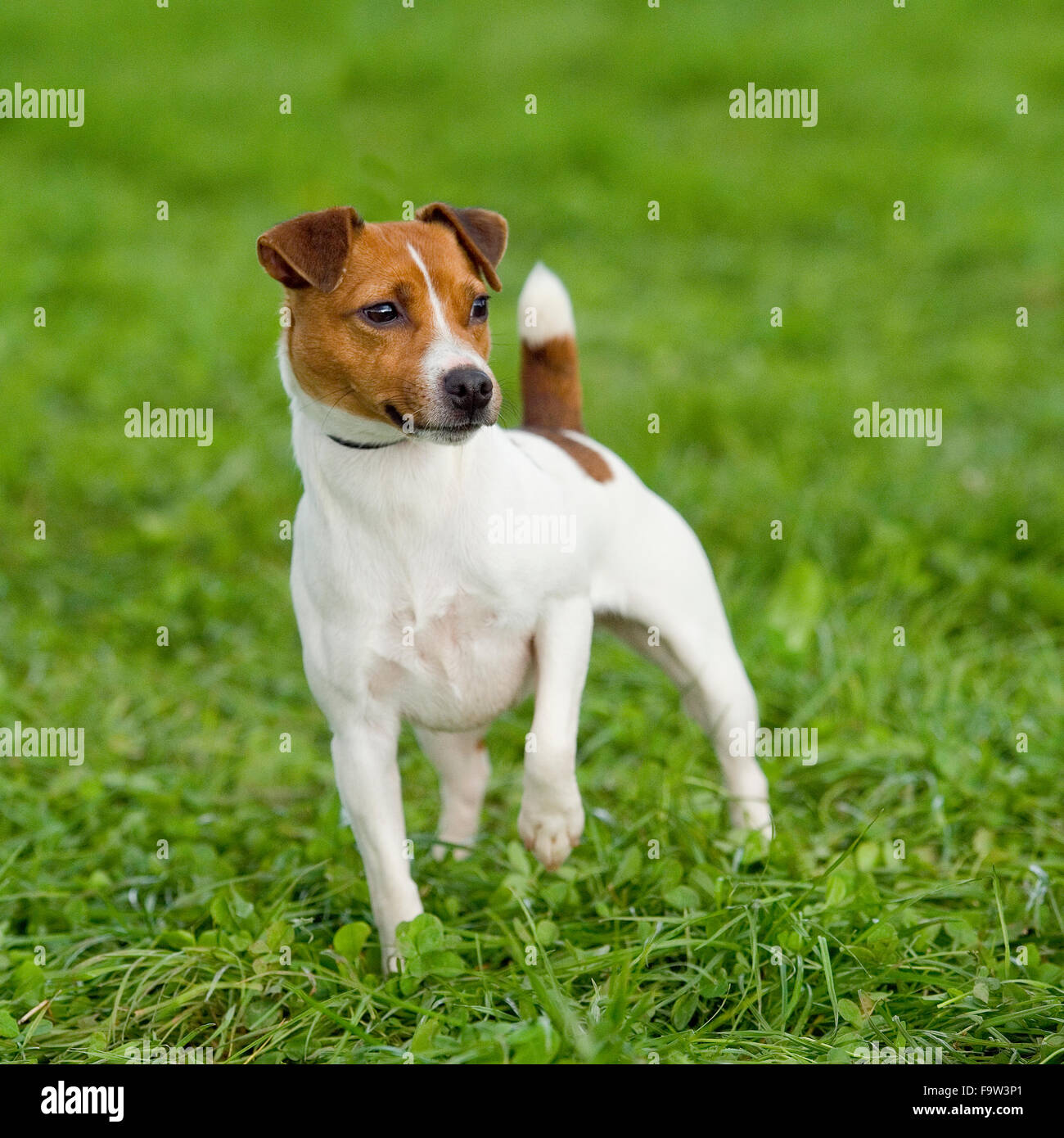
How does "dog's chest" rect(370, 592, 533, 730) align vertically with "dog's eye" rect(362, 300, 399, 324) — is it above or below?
below

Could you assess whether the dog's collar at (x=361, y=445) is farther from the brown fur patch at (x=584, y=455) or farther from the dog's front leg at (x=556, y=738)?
the brown fur patch at (x=584, y=455)

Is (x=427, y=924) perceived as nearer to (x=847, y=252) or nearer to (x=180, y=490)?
(x=180, y=490)

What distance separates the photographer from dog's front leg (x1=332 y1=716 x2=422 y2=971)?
3635 mm

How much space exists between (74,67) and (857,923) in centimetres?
1121

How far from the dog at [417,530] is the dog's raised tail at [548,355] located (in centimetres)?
40

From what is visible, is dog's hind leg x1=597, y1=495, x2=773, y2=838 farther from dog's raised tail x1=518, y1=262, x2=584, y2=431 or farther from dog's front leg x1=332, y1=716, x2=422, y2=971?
dog's front leg x1=332, y1=716, x2=422, y2=971

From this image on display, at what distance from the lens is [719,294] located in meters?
9.48

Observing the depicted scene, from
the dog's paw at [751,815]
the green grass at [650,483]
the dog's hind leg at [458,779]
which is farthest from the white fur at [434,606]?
the dog's paw at [751,815]

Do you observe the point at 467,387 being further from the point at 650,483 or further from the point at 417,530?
the point at 650,483

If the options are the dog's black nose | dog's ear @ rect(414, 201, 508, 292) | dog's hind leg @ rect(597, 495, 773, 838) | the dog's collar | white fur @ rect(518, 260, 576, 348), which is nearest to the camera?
the dog's black nose

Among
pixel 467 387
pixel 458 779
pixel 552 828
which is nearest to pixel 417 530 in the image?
pixel 467 387

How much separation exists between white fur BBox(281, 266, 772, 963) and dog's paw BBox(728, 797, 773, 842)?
0.76 meters

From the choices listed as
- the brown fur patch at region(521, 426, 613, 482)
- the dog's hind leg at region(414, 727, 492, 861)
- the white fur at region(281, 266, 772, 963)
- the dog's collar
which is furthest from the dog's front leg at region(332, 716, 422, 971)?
the brown fur patch at region(521, 426, 613, 482)

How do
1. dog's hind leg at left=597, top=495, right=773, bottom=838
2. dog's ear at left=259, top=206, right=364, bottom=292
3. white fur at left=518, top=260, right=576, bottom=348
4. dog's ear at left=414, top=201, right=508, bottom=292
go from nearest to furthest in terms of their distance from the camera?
dog's ear at left=259, top=206, right=364, bottom=292, dog's ear at left=414, top=201, right=508, bottom=292, dog's hind leg at left=597, top=495, right=773, bottom=838, white fur at left=518, top=260, right=576, bottom=348
